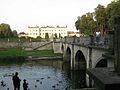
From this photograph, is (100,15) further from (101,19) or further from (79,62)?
(79,62)

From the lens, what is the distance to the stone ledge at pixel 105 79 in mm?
3234

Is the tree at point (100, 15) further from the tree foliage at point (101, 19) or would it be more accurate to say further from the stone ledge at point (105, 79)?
the stone ledge at point (105, 79)

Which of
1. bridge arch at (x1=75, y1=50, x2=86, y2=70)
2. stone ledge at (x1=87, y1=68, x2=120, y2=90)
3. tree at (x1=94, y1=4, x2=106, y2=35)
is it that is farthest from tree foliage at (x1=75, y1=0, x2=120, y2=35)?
stone ledge at (x1=87, y1=68, x2=120, y2=90)

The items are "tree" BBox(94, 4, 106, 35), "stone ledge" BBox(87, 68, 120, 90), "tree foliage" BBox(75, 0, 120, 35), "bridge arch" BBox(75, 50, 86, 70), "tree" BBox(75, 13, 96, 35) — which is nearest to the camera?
"stone ledge" BBox(87, 68, 120, 90)

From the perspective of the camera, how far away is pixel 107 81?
10.8ft

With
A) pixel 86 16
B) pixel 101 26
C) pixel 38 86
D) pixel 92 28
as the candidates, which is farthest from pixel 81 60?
pixel 86 16

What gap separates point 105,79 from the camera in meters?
3.41

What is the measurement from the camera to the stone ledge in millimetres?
3234

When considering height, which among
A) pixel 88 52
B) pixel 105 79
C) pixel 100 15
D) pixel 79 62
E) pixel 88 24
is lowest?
pixel 79 62

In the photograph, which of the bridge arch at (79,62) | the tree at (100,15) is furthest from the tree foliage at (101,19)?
the bridge arch at (79,62)

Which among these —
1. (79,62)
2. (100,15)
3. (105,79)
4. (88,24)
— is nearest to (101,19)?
(100,15)

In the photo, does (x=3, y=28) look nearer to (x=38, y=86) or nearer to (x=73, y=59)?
(x=73, y=59)

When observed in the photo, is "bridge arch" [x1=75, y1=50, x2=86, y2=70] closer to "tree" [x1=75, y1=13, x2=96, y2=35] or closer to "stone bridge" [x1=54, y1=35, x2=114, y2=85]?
"stone bridge" [x1=54, y1=35, x2=114, y2=85]

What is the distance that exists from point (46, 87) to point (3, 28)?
108 m
